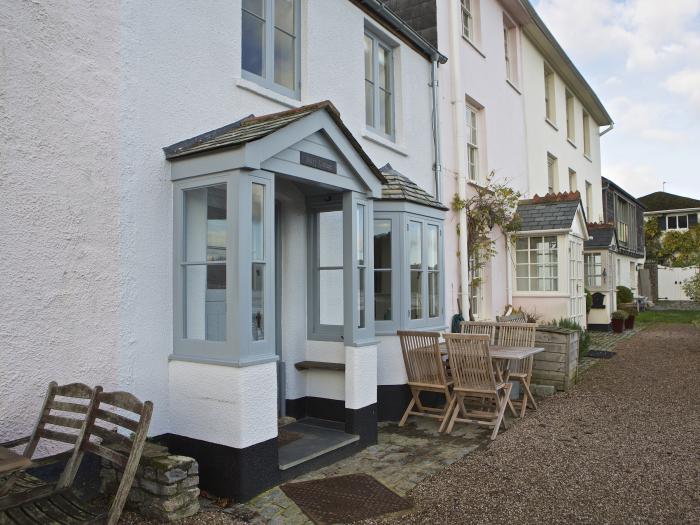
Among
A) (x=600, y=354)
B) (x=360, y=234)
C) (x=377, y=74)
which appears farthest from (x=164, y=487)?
(x=600, y=354)

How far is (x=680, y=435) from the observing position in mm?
6137

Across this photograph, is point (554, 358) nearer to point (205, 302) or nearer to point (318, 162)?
point (318, 162)

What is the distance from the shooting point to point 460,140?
389 inches

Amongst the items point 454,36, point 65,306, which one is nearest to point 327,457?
point 65,306

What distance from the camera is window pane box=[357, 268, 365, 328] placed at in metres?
5.93

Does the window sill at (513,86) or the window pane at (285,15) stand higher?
the window sill at (513,86)

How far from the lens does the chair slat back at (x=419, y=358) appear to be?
263 inches

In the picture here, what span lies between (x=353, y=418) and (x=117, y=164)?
10.9 ft

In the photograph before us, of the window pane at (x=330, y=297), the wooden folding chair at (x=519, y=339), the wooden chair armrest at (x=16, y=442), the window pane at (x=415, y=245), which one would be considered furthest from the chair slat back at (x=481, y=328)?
the wooden chair armrest at (x=16, y=442)

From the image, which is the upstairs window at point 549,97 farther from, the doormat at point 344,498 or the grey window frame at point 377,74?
the doormat at point 344,498

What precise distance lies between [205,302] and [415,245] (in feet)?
Answer: 11.3

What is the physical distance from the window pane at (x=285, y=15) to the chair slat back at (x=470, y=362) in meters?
3.97

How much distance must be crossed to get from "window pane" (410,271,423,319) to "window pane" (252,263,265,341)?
10.0 ft

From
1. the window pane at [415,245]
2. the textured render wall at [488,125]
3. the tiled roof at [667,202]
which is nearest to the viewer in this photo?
the window pane at [415,245]
